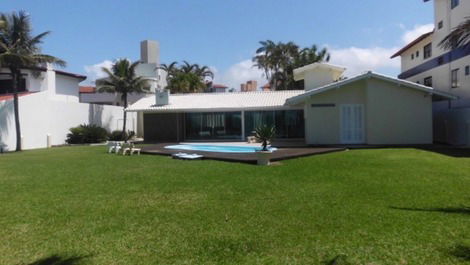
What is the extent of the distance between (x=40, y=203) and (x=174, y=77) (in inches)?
1774

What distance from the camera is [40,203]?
8914mm

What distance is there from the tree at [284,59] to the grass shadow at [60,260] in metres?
46.6

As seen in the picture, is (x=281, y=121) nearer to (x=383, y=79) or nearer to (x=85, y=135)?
(x=383, y=79)

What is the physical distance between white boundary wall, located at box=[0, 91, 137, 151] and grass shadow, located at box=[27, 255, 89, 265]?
947 inches

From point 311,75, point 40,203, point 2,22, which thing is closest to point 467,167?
point 40,203

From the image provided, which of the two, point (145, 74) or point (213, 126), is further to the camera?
point (145, 74)

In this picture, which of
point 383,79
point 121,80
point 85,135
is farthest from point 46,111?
point 383,79

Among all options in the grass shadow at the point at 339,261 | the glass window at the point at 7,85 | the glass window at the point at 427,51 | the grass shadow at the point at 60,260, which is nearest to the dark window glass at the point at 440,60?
the glass window at the point at 427,51

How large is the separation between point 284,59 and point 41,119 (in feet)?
105

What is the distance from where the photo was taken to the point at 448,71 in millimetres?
26750

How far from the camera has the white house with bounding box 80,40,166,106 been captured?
186ft

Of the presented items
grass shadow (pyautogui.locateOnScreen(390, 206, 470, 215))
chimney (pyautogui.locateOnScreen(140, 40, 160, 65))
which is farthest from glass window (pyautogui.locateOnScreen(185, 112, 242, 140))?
chimney (pyautogui.locateOnScreen(140, 40, 160, 65))

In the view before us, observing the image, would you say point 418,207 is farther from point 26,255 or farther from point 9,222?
point 9,222

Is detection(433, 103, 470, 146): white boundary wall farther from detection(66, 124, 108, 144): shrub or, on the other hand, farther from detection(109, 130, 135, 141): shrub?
detection(66, 124, 108, 144): shrub
